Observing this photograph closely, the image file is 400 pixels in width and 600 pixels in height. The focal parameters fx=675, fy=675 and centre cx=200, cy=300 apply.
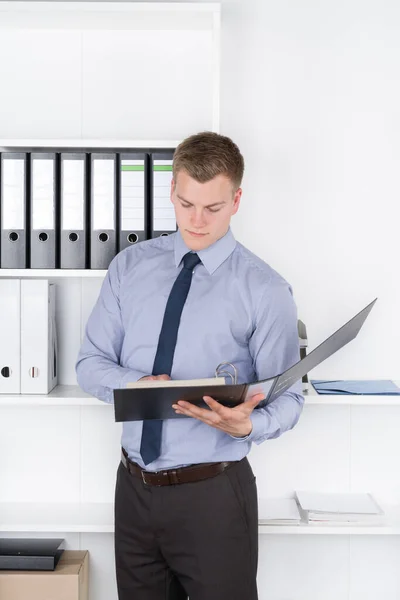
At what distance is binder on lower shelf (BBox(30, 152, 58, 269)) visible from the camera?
1884mm

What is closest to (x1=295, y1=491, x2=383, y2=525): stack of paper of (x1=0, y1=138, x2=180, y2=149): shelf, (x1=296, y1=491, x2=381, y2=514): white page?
(x1=296, y1=491, x2=381, y2=514): white page

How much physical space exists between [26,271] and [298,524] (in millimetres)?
1096

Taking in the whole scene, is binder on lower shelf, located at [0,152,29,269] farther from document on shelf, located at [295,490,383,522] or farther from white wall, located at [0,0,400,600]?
document on shelf, located at [295,490,383,522]

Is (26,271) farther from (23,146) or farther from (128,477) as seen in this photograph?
(128,477)

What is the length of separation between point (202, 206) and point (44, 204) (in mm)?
544

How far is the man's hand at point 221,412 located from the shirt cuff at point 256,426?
6 centimetres

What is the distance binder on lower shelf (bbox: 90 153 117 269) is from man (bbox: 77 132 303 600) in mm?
209

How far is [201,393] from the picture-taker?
1.32 metres

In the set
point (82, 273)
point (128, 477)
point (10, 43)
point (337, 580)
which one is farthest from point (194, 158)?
point (337, 580)

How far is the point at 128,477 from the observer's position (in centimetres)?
165

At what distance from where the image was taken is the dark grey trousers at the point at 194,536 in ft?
5.14

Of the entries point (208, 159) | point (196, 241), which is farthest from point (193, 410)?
point (208, 159)

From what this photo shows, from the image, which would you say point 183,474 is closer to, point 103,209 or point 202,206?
point 202,206

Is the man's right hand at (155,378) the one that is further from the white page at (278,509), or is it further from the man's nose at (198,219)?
the white page at (278,509)
